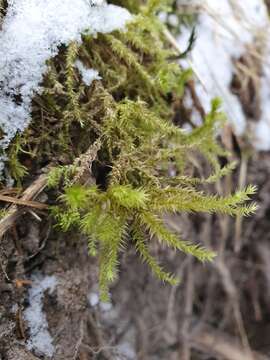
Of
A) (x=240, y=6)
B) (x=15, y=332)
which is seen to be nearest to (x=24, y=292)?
(x=15, y=332)

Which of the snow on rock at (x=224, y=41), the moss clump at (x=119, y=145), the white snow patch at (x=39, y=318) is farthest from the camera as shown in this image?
the snow on rock at (x=224, y=41)

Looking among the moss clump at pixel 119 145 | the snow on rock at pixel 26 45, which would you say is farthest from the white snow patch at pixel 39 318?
the snow on rock at pixel 26 45

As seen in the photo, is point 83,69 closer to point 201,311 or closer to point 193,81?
point 193,81

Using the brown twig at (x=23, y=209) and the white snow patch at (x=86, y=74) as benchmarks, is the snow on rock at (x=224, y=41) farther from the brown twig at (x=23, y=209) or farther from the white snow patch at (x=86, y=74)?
the brown twig at (x=23, y=209)

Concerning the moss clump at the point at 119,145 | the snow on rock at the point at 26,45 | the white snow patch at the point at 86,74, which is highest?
the snow on rock at the point at 26,45

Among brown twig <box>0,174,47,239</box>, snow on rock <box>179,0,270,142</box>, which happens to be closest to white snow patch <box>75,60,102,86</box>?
brown twig <box>0,174,47,239</box>

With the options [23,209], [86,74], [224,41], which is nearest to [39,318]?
[23,209]

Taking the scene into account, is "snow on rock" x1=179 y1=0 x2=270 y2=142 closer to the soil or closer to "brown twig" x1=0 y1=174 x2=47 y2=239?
the soil
